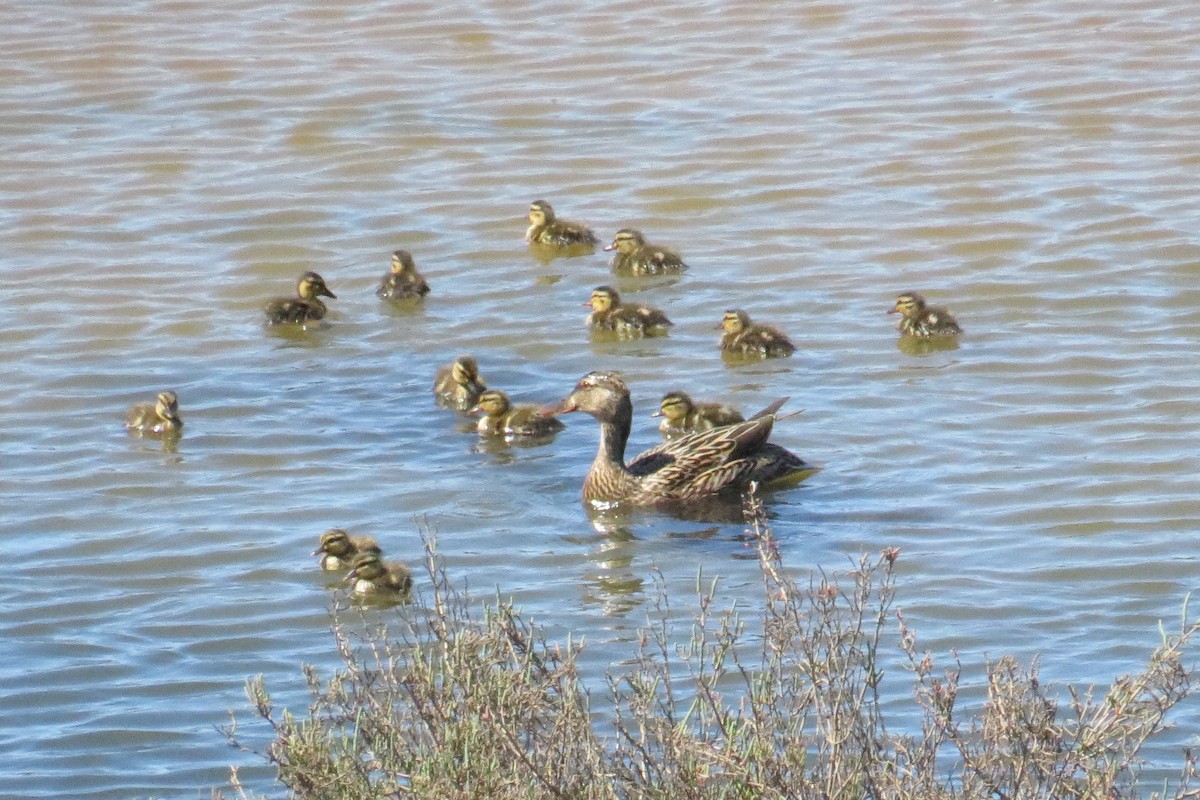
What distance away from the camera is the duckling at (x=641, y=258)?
12.3 m

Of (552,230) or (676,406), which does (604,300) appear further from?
(552,230)

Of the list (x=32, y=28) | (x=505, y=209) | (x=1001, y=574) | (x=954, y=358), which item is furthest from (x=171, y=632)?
(x=32, y=28)

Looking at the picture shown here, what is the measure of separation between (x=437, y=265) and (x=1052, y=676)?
21.6 feet

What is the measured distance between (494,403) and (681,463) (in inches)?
39.7

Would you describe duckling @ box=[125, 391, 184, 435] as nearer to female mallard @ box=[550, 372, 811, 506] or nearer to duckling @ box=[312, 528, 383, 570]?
female mallard @ box=[550, 372, 811, 506]

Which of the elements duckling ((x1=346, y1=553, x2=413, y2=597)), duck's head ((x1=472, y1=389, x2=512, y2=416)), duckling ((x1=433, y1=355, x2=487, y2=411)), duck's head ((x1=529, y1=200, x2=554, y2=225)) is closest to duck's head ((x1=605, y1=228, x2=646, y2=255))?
duck's head ((x1=529, y1=200, x2=554, y2=225))

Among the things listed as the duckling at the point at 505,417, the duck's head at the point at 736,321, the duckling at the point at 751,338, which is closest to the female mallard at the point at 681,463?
the duckling at the point at 505,417

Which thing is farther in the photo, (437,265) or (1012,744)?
(437,265)

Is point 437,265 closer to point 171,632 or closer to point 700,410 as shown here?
point 700,410

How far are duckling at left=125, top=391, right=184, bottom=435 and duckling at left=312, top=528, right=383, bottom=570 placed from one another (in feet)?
6.63

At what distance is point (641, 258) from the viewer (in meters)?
12.3

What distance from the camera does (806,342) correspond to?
11062 millimetres

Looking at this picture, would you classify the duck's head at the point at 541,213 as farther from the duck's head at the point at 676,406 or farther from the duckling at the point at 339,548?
the duckling at the point at 339,548

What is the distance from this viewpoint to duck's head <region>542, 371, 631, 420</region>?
9500 mm
